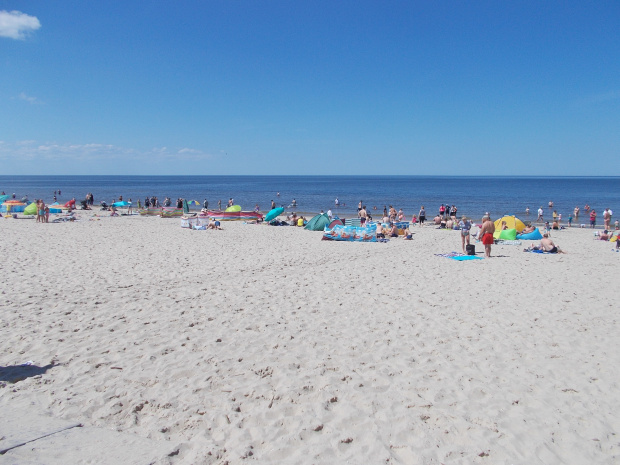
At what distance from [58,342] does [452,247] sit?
45.1 feet

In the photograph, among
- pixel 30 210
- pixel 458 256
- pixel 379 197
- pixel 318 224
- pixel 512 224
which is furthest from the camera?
pixel 379 197

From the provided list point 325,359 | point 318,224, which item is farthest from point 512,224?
point 325,359

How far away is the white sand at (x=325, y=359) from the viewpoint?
359 centimetres

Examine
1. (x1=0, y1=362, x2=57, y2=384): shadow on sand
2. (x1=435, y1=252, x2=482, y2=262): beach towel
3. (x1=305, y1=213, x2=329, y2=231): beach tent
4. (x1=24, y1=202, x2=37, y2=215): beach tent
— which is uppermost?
(x1=24, y1=202, x2=37, y2=215): beach tent

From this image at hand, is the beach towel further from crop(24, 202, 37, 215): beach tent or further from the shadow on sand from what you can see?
crop(24, 202, 37, 215): beach tent

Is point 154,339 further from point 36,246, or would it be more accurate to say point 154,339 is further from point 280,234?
point 280,234

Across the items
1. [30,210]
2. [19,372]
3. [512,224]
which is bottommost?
[19,372]

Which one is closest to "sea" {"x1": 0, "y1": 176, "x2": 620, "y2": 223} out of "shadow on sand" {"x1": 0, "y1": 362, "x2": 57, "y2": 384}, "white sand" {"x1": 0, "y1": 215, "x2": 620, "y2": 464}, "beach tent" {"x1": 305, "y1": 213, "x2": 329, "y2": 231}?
"beach tent" {"x1": 305, "y1": 213, "x2": 329, "y2": 231}

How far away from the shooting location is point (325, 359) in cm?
512

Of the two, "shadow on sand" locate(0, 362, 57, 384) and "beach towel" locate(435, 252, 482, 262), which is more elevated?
"shadow on sand" locate(0, 362, 57, 384)

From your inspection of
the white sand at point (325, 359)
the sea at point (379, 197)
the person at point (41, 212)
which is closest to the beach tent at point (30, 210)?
the person at point (41, 212)

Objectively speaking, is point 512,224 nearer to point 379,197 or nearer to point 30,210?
point 30,210

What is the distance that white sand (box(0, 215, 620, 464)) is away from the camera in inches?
141

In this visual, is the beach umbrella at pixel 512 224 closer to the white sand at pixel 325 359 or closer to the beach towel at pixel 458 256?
the beach towel at pixel 458 256
